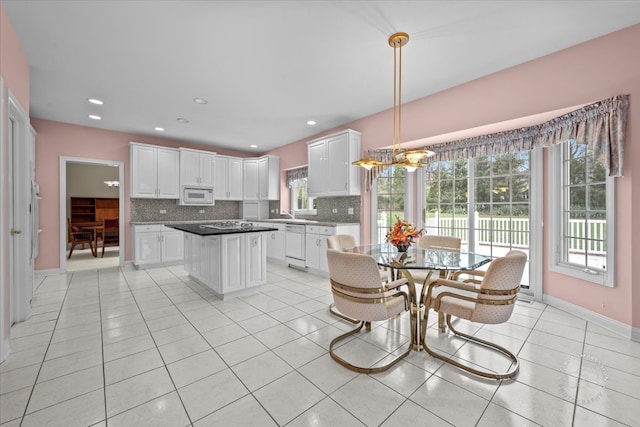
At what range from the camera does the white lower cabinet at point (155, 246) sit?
4.95m

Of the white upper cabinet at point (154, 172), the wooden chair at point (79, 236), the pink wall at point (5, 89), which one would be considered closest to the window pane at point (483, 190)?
the pink wall at point (5, 89)

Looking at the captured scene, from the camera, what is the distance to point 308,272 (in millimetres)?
4801

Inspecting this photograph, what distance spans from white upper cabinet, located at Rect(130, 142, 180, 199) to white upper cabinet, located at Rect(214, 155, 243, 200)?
2.74 feet

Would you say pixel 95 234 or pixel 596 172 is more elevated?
pixel 596 172

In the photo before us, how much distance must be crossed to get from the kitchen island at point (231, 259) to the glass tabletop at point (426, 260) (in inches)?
58.7

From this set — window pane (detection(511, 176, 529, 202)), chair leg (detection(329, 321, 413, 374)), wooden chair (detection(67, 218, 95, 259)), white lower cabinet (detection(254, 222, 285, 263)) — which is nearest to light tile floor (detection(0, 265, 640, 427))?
chair leg (detection(329, 321, 413, 374))

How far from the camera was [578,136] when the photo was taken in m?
2.60

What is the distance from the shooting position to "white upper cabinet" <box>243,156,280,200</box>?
20.9 ft

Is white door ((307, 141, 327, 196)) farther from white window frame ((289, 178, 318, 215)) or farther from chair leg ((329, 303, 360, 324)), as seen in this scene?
chair leg ((329, 303, 360, 324))

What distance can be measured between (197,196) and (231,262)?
10.1 feet

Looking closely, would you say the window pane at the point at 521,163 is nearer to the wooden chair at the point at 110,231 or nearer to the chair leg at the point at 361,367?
the chair leg at the point at 361,367

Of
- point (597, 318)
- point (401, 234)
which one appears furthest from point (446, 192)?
point (597, 318)

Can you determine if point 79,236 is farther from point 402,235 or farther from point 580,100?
point 580,100

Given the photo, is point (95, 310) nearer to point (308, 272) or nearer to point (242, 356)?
point (242, 356)
